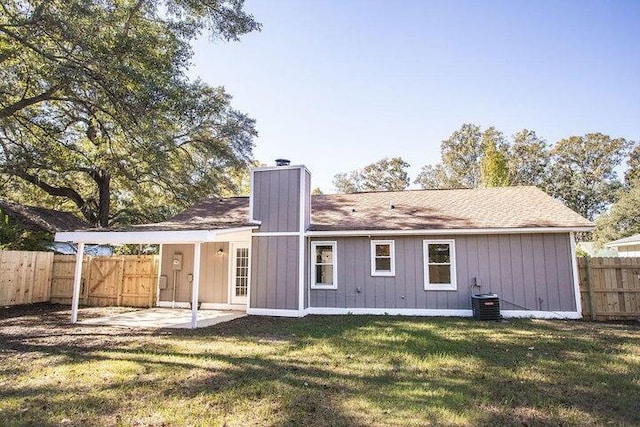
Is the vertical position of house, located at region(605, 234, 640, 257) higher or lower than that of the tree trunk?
lower

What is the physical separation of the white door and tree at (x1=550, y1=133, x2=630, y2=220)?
34.0 metres

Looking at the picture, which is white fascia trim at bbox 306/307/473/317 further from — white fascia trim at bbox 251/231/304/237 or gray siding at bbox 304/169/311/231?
gray siding at bbox 304/169/311/231

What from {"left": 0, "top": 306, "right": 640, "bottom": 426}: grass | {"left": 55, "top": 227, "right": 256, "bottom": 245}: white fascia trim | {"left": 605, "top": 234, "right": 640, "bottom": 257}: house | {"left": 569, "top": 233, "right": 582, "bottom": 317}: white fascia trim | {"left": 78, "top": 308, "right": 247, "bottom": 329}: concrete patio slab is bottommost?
{"left": 0, "top": 306, "right": 640, "bottom": 426}: grass

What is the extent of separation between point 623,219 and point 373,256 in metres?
28.1

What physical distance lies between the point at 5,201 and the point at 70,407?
2223 cm

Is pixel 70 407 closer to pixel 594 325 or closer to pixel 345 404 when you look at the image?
pixel 345 404

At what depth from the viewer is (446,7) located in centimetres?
1013

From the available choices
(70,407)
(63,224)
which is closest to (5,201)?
(63,224)

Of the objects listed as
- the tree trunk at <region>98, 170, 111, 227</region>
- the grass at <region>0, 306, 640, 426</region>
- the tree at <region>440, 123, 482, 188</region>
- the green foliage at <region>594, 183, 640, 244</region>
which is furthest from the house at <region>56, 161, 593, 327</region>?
the green foliage at <region>594, 183, 640, 244</region>

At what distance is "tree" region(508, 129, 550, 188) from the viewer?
34406 millimetres

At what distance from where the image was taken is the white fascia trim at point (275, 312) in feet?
35.9

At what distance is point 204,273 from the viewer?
1252 centimetres

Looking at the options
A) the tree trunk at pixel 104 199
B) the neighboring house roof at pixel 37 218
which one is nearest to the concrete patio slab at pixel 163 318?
the tree trunk at pixel 104 199

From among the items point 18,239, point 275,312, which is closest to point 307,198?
point 275,312
